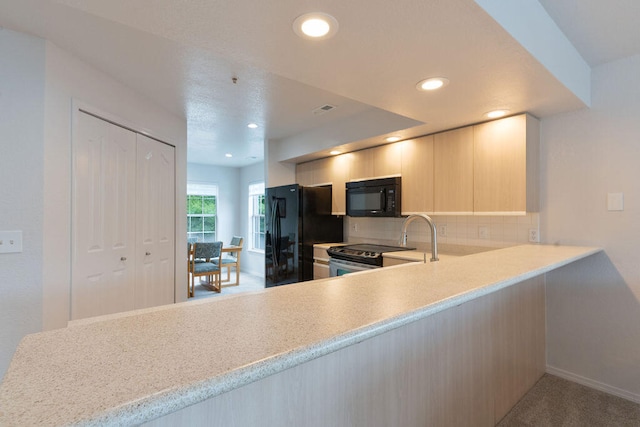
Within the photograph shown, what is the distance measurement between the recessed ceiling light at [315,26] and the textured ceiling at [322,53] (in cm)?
3

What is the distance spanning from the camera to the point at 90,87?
221cm

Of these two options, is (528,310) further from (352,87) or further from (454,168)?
(352,87)

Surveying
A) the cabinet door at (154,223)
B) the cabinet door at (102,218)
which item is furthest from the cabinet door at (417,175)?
the cabinet door at (102,218)

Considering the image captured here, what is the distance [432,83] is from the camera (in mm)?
1817

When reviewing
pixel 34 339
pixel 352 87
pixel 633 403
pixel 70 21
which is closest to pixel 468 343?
pixel 633 403

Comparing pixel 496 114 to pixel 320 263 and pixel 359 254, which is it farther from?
pixel 320 263

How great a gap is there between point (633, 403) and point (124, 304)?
3858mm

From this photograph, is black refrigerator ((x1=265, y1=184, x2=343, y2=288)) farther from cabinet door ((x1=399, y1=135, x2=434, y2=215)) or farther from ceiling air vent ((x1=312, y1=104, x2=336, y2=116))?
cabinet door ((x1=399, y1=135, x2=434, y2=215))

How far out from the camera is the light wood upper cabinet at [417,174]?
9.47 feet

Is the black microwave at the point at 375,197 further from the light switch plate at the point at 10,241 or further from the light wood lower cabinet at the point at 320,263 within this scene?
the light switch plate at the point at 10,241

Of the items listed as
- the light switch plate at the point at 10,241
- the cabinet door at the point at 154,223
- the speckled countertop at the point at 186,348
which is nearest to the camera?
the speckled countertop at the point at 186,348

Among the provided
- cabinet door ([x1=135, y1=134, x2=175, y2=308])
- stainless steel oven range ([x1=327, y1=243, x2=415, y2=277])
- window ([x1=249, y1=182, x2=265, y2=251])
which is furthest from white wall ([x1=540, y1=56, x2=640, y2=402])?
window ([x1=249, y1=182, x2=265, y2=251])

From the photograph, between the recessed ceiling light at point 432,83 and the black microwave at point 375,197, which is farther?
the black microwave at point 375,197

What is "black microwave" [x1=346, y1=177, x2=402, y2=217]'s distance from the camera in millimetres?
3094
